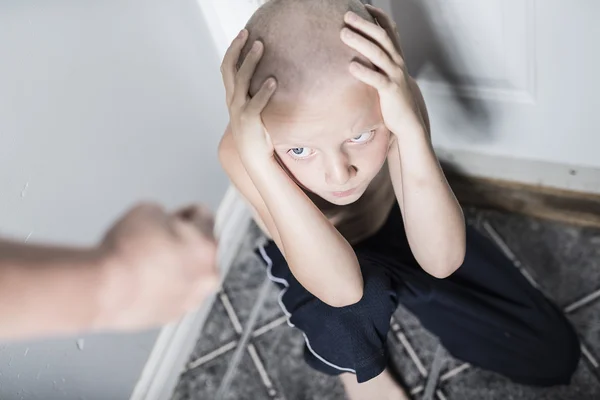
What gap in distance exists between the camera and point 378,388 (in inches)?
43.5

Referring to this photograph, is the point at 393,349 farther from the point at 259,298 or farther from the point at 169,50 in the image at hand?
the point at 169,50

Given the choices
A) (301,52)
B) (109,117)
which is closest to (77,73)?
(109,117)

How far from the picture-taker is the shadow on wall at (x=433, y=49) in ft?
3.18

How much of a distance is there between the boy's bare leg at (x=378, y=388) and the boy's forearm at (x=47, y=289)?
79 cm

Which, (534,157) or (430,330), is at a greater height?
(534,157)

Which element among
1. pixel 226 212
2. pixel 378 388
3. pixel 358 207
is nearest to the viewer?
pixel 358 207

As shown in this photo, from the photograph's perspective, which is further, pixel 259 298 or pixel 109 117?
pixel 259 298

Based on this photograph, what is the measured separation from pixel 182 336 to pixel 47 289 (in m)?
0.89

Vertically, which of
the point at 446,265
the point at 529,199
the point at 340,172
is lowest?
the point at 529,199

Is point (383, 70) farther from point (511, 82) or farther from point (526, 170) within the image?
point (526, 170)

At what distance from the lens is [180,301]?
0.41m

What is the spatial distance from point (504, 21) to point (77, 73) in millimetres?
583

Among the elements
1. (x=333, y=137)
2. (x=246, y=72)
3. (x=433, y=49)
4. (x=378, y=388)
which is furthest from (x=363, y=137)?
(x=378, y=388)

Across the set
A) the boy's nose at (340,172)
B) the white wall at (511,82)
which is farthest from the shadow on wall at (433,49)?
the boy's nose at (340,172)
